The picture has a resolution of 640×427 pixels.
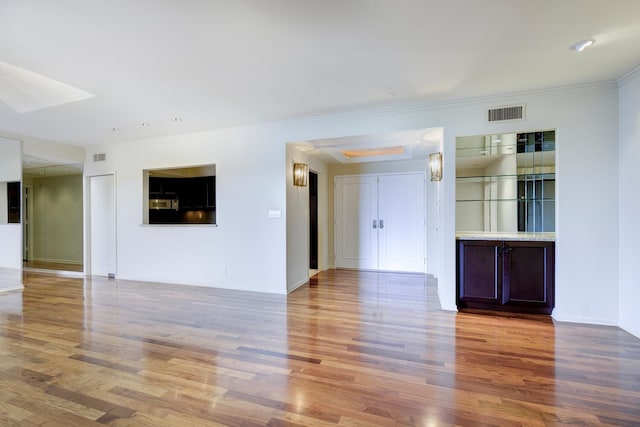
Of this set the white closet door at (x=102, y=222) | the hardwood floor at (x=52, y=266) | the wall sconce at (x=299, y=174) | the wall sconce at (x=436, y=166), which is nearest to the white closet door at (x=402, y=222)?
the wall sconce at (x=436, y=166)

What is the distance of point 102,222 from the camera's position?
601 cm

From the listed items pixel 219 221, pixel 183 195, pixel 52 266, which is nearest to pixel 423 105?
pixel 219 221

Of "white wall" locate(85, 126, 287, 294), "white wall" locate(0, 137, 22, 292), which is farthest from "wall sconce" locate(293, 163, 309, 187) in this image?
"white wall" locate(0, 137, 22, 292)

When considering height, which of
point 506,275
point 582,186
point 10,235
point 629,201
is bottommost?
point 506,275

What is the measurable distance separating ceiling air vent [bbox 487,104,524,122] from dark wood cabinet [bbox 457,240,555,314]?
143 cm

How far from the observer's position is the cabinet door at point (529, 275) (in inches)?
136

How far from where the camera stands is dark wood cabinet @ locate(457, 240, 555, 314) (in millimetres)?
3463

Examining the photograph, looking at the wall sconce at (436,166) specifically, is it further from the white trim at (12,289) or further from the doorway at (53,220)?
the doorway at (53,220)

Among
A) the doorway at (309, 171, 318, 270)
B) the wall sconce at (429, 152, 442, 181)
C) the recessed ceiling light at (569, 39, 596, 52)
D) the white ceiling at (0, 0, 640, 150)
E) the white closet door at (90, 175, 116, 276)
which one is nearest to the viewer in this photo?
the white ceiling at (0, 0, 640, 150)

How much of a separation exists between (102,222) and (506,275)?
7001 mm

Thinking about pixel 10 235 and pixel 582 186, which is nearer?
pixel 582 186

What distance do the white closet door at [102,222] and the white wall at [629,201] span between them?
769cm

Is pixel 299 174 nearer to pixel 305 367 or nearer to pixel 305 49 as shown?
pixel 305 49

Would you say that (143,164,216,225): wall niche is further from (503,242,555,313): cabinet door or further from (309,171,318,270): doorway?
(503,242,555,313): cabinet door
